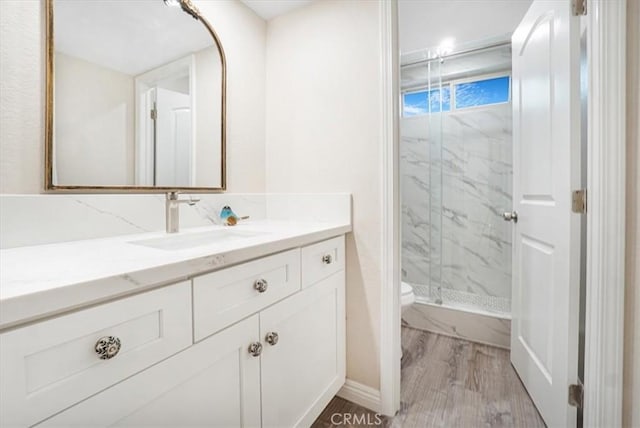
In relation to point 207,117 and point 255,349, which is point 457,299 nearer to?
point 255,349

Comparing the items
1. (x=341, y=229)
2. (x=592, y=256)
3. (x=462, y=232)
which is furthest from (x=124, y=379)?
(x=462, y=232)

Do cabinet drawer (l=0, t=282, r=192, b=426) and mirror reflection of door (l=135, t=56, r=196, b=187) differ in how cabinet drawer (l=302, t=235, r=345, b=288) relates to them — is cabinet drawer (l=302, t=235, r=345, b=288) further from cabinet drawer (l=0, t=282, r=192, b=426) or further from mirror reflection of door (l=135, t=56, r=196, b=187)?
mirror reflection of door (l=135, t=56, r=196, b=187)

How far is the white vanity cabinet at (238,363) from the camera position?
0.59 m

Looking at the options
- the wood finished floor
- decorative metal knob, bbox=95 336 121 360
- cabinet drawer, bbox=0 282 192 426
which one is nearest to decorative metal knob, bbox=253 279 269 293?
cabinet drawer, bbox=0 282 192 426

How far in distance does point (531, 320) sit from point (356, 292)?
881mm

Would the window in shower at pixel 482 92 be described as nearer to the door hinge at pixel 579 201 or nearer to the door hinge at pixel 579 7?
the door hinge at pixel 579 7

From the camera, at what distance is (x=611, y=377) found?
1045 millimetres

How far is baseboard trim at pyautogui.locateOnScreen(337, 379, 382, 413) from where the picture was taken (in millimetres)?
1449

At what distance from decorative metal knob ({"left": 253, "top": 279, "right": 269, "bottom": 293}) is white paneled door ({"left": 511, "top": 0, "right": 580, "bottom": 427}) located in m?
1.16

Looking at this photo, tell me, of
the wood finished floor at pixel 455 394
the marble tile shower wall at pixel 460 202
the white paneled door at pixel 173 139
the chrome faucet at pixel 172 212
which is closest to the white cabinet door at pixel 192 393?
the chrome faucet at pixel 172 212

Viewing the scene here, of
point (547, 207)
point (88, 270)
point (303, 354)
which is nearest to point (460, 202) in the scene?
point (547, 207)

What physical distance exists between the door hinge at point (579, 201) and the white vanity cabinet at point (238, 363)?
0.94 m

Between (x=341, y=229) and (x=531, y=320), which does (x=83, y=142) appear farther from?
(x=531, y=320)

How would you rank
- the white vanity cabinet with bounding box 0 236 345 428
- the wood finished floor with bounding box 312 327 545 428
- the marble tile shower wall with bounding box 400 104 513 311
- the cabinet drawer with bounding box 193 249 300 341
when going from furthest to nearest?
the marble tile shower wall with bounding box 400 104 513 311
the wood finished floor with bounding box 312 327 545 428
the cabinet drawer with bounding box 193 249 300 341
the white vanity cabinet with bounding box 0 236 345 428
